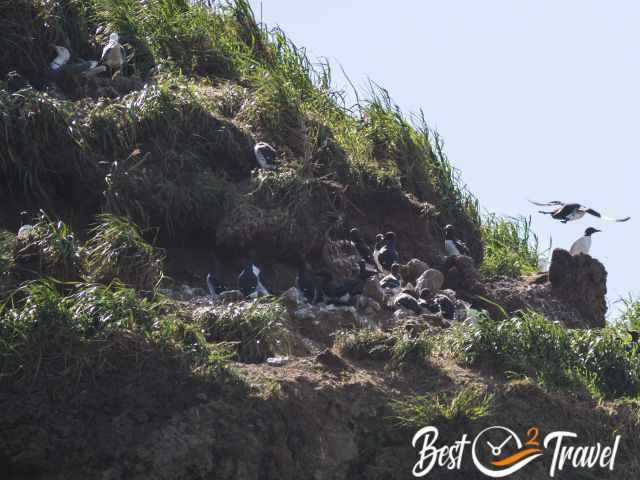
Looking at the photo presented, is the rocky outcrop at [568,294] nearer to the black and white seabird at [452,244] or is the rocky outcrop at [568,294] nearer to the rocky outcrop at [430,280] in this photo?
the black and white seabird at [452,244]

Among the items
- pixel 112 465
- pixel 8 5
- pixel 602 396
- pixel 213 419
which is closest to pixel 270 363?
pixel 213 419

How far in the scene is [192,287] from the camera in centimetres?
1234

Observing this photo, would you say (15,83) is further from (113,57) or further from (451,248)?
(451,248)

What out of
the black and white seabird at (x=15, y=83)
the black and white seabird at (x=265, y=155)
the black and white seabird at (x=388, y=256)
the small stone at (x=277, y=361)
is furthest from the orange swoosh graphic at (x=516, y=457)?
the black and white seabird at (x=15, y=83)

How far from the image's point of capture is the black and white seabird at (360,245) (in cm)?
1424

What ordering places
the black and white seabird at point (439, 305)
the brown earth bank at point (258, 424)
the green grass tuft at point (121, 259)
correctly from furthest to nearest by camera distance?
the black and white seabird at point (439, 305), the green grass tuft at point (121, 259), the brown earth bank at point (258, 424)

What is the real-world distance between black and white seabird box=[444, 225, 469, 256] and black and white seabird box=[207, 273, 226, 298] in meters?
3.55

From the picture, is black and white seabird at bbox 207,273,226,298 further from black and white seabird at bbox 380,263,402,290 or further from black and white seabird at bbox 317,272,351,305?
black and white seabird at bbox 380,263,402,290

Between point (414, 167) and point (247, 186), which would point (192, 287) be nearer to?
point (247, 186)

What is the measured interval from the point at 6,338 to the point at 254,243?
4014 millimetres

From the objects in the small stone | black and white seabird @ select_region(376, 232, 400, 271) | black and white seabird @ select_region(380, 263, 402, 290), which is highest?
black and white seabird @ select_region(376, 232, 400, 271)

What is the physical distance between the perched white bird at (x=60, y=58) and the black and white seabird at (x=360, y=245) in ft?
11.1

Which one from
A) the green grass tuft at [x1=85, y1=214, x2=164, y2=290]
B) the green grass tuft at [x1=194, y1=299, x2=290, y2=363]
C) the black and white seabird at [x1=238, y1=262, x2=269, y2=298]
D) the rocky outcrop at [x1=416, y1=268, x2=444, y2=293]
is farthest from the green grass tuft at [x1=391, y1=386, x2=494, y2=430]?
the rocky outcrop at [x1=416, y1=268, x2=444, y2=293]

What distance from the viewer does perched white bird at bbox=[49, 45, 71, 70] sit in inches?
550
